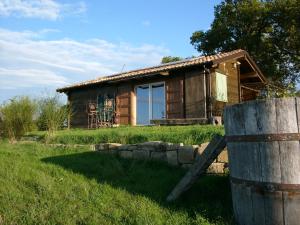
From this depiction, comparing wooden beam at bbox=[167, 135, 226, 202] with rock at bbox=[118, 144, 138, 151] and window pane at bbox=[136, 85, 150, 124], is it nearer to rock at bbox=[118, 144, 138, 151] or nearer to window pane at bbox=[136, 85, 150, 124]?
rock at bbox=[118, 144, 138, 151]

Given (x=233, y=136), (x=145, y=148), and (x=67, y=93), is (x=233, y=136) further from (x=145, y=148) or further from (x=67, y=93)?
(x=67, y=93)

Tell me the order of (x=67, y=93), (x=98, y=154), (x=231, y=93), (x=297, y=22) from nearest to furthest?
(x=98, y=154) → (x=231, y=93) → (x=67, y=93) → (x=297, y=22)

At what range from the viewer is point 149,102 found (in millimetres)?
17328

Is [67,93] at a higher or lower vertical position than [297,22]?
lower

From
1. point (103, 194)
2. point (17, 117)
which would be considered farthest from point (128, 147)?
point (17, 117)

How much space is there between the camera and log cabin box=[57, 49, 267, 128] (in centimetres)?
1530

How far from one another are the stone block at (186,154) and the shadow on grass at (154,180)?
240mm

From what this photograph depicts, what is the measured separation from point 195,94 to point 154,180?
30.9 feet

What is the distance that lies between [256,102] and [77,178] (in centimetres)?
355

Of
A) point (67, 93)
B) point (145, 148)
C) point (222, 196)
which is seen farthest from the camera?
point (67, 93)

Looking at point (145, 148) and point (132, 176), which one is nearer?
point (132, 176)

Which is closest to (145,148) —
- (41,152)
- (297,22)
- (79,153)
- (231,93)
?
(79,153)

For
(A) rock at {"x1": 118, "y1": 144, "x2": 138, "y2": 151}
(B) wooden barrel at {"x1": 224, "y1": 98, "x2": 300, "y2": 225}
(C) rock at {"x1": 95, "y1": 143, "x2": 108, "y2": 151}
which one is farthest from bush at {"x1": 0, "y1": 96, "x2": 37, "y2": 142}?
(B) wooden barrel at {"x1": 224, "y1": 98, "x2": 300, "y2": 225}

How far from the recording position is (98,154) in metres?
8.77
